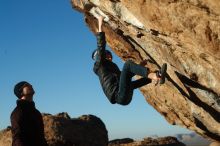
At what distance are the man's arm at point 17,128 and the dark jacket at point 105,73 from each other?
8.43ft

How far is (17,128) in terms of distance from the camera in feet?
26.6

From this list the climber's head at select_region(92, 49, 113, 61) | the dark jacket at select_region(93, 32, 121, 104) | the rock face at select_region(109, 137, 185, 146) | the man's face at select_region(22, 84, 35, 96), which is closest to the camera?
the man's face at select_region(22, 84, 35, 96)

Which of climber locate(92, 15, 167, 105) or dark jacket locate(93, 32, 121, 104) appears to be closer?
climber locate(92, 15, 167, 105)

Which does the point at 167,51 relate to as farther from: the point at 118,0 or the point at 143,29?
the point at 118,0

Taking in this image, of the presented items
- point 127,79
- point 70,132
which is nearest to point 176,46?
point 127,79

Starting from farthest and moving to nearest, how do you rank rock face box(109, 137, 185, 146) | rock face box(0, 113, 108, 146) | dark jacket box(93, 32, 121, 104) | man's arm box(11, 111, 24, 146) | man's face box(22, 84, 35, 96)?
rock face box(109, 137, 185, 146)
rock face box(0, 113, 108, 146)
dark jacket box(93, 32, 121, 104)
man's face box(22, 84, 35, 96)
man's arm box(11, 111, 24, 146)

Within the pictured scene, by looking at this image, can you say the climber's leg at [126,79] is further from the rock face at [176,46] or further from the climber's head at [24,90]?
the climber's head at [24,90]

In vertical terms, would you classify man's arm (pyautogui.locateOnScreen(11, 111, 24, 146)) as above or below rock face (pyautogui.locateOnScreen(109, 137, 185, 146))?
above

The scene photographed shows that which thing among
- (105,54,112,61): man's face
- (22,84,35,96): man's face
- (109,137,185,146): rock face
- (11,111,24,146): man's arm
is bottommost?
(109,137,185,146): rock face

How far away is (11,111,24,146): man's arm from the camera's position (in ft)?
26.3

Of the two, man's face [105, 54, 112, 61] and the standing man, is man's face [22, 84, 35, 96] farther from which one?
man's face [105, 54, 112, 61]

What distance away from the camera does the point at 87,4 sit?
14484 mm

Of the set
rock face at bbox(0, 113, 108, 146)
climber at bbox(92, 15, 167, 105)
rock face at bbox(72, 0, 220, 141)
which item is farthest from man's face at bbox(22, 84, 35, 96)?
rock face at bbox(0, 113, 108, 146)

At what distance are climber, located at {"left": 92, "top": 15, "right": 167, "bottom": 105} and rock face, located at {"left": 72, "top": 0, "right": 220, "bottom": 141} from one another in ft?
4.43
